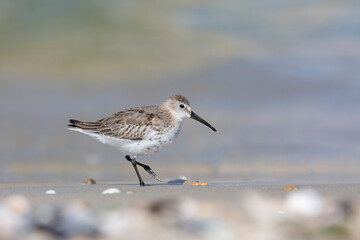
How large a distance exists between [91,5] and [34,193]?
47.4 ft

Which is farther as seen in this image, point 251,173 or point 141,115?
point 251,173

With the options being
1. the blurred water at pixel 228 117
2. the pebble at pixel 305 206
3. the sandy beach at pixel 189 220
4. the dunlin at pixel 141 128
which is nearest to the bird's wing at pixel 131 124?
the dunlin at pixel 141 128

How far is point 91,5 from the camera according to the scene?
68.2ft

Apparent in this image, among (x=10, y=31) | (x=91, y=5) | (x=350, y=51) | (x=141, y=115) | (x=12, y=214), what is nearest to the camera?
(x=12, y=214)

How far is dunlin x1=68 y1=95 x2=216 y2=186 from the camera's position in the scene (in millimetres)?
7930

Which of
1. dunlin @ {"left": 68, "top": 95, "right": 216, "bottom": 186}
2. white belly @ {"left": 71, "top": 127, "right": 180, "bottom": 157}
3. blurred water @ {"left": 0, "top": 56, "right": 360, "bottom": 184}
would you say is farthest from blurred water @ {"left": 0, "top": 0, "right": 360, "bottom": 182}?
white belly @ {"left": 71, "top": 127, "right": 180, "bottom": 157}

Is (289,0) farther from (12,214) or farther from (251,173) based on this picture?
(12,214)

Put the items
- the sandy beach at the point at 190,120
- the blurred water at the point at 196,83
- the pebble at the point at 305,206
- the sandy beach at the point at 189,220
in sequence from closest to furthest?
the sandy beach at the point at 189,220 → the sandy beach at the point at 190,120 → the pebble at the point at 305,206 → the blurred water at the point at 196,83

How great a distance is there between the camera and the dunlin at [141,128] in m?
7.93

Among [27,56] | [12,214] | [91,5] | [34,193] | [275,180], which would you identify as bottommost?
[12,214]

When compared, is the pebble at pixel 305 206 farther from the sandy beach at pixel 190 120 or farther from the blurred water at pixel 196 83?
the blurred water at pixel 196 83

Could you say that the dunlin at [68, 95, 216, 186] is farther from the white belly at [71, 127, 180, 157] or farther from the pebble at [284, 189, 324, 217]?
the pebble at [284, 189, 324, 217]

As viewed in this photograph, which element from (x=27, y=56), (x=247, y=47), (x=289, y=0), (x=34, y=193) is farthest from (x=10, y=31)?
(x=34, y=193)

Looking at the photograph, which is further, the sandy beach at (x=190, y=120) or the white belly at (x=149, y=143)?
the white belly at (x=149, y=143)
